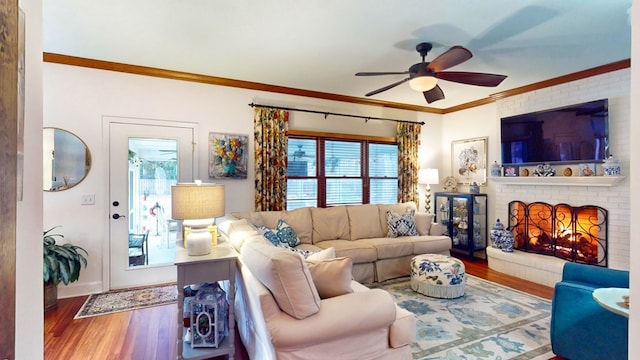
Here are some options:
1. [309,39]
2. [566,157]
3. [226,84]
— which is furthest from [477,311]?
[226,84]

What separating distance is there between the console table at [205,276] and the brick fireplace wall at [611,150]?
415cm

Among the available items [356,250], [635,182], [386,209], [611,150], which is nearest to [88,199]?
[356,250]

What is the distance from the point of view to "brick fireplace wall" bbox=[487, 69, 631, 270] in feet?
11.4

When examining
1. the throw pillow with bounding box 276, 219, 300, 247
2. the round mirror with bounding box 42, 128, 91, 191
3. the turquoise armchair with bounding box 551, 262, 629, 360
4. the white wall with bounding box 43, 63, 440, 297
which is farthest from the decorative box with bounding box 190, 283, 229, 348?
the turquoise armchair with bounding box 551, 262, 629, 360

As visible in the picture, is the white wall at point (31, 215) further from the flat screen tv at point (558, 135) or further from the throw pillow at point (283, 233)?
the flat screen tv at point (558, 135)

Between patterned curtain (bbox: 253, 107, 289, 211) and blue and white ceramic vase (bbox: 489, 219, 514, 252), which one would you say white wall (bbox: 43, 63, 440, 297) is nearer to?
patterned curtain (bbox: 253, 107, 289, 211)

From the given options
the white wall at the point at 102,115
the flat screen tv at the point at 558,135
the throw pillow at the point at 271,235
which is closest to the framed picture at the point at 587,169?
the flat screen tv at the point at 558,135

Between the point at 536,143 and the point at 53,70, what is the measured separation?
5885mm

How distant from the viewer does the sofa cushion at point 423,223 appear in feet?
15.0

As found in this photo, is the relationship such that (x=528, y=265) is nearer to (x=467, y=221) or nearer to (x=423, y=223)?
(x=467, y=221)

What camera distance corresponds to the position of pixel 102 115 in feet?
11.7

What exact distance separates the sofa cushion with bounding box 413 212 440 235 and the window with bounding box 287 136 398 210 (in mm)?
829

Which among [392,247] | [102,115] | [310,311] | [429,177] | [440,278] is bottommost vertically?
[440,278]

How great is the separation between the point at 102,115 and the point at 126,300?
2.07 metres
